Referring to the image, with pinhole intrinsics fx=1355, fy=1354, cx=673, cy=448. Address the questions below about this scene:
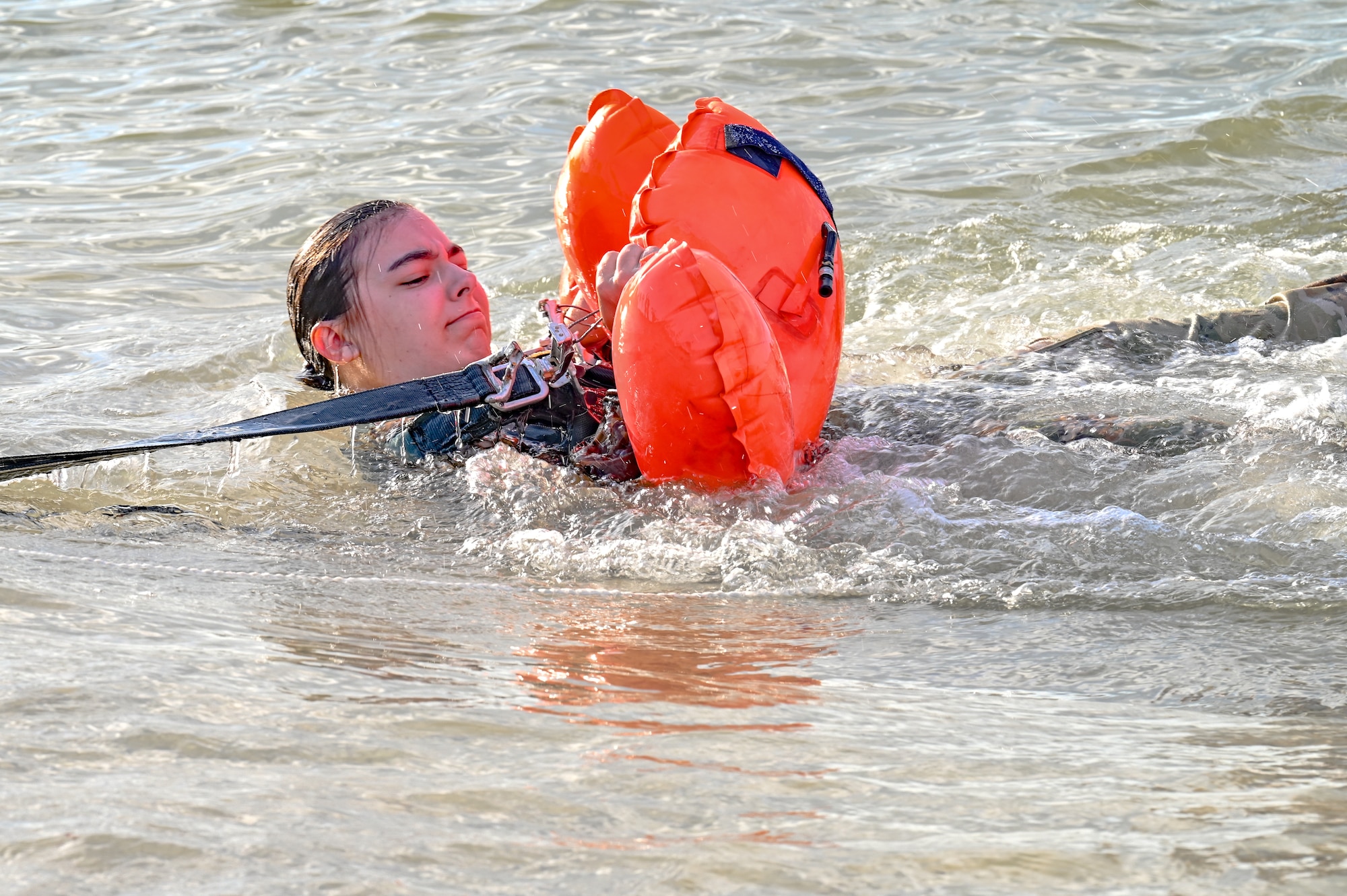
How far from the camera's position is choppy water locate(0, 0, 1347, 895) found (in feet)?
4.69

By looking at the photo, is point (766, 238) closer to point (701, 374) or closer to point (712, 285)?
point (712, 285)

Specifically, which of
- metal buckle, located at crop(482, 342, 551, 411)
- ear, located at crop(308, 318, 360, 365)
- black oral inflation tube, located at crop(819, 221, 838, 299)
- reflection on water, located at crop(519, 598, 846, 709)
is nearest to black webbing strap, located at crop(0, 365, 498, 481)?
metal buckle, located at crop(482, 342, 551, 411)

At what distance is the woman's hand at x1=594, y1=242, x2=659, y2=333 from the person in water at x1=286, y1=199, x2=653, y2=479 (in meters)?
0.27

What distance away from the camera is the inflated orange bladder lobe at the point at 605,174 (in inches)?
148

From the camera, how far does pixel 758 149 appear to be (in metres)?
3.36

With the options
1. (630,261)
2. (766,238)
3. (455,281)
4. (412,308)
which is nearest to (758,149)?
(766,238)

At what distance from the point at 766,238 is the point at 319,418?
44.5 inches

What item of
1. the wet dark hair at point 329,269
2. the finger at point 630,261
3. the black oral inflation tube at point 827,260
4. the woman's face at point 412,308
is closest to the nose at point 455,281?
the woman's face at point 412,308

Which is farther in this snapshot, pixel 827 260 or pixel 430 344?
pixel 430 344

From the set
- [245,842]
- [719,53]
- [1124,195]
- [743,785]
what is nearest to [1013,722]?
[743,785]

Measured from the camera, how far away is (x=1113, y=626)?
2258 mm

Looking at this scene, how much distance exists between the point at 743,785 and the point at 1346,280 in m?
3.52

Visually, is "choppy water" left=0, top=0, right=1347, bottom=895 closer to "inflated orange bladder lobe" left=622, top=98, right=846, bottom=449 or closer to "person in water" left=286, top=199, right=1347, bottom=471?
"person in water" left=286, top=199, right=1347, bottom=471

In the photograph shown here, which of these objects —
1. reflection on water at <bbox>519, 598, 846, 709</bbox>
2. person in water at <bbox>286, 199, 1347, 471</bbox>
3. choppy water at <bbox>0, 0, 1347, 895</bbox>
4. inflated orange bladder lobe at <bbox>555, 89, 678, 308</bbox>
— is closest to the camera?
choppy water at <bbox>0, 0, 1347, 895</bbox>
